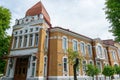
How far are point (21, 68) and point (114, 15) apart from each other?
49.2ft

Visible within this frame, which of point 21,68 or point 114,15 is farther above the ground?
point 114,15

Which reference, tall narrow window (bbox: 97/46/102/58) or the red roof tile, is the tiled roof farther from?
tall narrow window (bbox: 97/46/102/58)

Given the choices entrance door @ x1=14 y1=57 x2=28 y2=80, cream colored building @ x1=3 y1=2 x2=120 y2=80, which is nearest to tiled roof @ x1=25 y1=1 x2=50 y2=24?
cream colored building @ x1=3 y1=2 x2=120 y2=80

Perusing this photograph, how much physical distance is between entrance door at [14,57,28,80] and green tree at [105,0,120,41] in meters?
13.3

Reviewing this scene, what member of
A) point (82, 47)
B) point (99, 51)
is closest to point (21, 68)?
point (82, 47)

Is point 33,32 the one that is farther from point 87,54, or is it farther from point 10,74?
point 87,54

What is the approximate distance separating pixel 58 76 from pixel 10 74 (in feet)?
23.6

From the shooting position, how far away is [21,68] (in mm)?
20062

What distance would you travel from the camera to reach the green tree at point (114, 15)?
44.9 feet

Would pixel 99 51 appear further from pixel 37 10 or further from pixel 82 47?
pixel 37 10

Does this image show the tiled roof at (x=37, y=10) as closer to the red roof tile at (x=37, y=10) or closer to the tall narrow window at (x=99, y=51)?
the red roof tile at (x=37, y=10)

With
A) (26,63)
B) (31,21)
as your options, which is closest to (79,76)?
(26,63)

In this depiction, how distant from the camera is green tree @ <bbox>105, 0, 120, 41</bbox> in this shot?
1370cm

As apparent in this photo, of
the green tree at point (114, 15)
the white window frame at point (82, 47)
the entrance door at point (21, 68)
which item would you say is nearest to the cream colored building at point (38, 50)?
the entrance door at point (21, 68)
